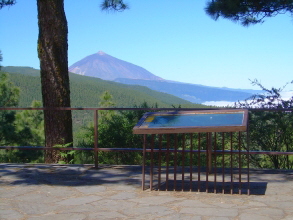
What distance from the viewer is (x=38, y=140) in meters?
20.1

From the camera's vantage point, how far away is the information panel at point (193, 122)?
5023 millimetres

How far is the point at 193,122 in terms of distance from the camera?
5.35 m

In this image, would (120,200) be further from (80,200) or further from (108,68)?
(108,68)

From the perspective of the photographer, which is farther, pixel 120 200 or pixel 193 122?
pixel 193 122

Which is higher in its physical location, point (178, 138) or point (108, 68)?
point (108, 68)

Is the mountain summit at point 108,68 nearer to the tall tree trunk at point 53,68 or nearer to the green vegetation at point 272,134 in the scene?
the green vegetation at point 272,134

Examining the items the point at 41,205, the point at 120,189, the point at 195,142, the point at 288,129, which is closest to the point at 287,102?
the point at 288,129

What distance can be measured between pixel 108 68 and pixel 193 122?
142m

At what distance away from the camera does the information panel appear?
502cm

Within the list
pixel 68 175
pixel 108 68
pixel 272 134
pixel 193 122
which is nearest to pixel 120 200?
pixel 193 122

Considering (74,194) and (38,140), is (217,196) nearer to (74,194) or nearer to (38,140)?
(74,194)

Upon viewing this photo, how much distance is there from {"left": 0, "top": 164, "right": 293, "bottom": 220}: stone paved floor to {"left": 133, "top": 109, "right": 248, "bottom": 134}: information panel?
30.0 inches

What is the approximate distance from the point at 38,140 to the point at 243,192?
1589 centimetres

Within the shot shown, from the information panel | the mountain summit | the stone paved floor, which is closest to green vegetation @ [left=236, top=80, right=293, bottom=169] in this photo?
the stone paved floor
